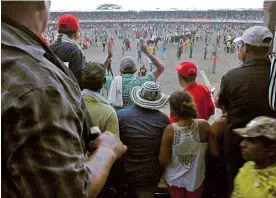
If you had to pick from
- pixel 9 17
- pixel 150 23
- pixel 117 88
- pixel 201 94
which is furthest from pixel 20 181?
pixel 150 23

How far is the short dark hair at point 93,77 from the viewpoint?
2.47 metres

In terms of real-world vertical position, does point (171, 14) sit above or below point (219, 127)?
above

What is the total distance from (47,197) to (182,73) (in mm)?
2728

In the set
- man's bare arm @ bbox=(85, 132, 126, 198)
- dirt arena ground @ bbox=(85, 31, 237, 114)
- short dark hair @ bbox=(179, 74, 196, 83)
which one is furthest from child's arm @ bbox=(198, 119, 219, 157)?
dirt arena ground @ bbox=(85, 31, 237, 114)

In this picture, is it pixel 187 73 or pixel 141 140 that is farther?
pixel 187 73

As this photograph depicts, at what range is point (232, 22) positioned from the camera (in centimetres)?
5275

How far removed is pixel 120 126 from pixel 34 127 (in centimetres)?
182

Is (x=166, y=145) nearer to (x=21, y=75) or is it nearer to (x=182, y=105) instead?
(x=182, y=105)

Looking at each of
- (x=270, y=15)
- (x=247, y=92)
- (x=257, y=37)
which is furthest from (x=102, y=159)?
(x=270, y=15)

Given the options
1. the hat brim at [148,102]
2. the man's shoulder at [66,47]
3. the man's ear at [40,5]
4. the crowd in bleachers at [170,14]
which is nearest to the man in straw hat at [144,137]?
the hat brim at [148,102]

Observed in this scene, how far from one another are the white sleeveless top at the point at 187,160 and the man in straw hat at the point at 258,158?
22.6 inches

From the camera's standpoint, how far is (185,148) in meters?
2.49

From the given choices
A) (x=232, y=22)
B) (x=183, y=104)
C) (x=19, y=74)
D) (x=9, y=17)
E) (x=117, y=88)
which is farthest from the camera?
(x=232, y=22)

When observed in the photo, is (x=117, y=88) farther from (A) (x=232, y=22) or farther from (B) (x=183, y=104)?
(A) (x=232, y=22)
